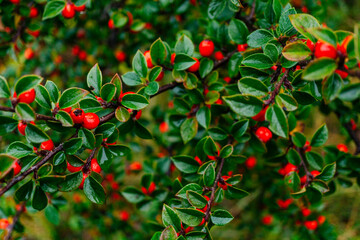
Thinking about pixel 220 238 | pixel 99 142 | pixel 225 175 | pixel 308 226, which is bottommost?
pixel 220 238

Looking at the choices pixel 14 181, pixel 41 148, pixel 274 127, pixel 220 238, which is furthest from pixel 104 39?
pixel 220 238

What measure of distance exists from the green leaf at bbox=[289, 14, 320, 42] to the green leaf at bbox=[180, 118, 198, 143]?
61 centimetres

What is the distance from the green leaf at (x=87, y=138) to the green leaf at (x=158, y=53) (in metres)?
0.40

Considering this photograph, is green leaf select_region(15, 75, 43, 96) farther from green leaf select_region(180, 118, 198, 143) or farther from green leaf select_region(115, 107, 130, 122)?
green leaf select_region(180, 118, 198, 143)

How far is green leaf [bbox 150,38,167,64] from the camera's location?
1.11m

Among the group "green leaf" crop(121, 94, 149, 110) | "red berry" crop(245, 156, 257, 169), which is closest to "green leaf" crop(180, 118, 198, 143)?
"green leaf" crop(121, 94, 149, 110)

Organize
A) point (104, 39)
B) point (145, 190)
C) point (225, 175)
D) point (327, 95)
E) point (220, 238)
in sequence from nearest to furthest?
1. point (327, 95)
2. point (225, 175)
3. point (145, 190)
4. point (104, 39)
5. point (220, 238)

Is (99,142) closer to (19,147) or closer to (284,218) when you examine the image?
(19,147)

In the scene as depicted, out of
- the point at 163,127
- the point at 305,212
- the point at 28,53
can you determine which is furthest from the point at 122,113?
the point at 28,53

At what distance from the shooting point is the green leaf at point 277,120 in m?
0.81

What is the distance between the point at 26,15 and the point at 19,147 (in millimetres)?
940

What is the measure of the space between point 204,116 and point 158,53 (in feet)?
1.07

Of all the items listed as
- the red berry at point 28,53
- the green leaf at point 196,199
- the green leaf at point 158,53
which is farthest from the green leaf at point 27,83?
the red berry at point 28,53

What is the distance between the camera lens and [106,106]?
994 mm
